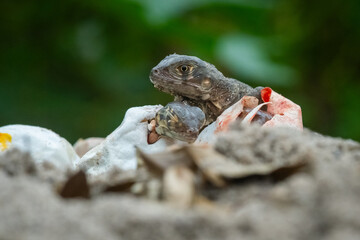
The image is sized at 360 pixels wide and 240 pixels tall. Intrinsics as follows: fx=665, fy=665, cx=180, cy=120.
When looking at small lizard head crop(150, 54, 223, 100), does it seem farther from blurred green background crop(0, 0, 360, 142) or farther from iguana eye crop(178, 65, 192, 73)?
blurred green background crop(0, 0, 360, 142)

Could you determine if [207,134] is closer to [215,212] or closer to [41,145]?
[41,145]

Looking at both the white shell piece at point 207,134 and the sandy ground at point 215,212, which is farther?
the white shell piece at point 207,134

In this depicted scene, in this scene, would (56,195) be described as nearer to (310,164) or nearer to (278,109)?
(310,164)

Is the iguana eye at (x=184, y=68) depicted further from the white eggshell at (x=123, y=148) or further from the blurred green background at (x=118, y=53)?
the blurred green background at (x=118, y=53)

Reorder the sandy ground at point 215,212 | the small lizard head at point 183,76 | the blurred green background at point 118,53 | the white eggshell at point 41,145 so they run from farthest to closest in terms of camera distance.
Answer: the blurred green background at point 118,53 → the small lizard head at point 183,76 → the white eggshell at point 41,145 → the sandy ground at point 215,212

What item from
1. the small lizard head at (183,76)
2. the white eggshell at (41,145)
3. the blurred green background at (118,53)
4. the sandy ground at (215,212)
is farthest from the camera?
the blurred green background at (118,53)

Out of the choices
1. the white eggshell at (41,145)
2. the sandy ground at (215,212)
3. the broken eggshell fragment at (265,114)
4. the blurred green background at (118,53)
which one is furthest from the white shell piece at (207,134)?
the blurred green background at (118,53)
